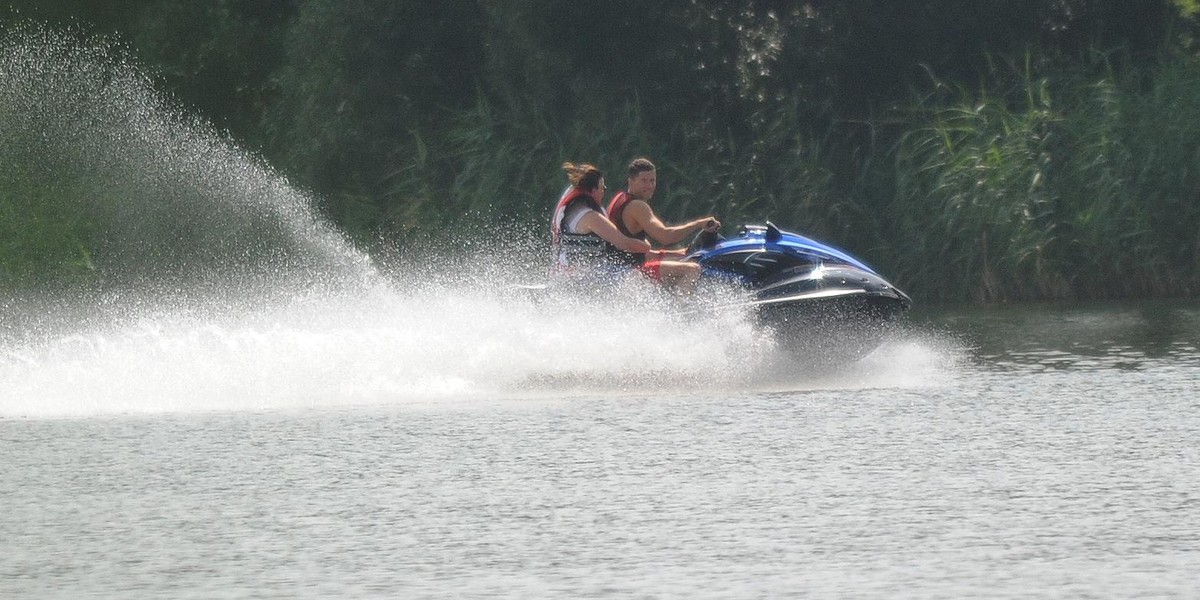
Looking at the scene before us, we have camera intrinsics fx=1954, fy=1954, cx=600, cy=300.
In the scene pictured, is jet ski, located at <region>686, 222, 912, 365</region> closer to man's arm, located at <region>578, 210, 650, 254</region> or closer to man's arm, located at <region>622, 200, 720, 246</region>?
man's arm, located at <region>622, 200, 720, 246</region>

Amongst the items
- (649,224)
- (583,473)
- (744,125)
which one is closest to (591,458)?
(583,473)

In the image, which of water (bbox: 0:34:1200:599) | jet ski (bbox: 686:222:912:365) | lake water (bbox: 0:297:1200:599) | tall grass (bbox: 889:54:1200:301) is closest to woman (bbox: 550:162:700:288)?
water (bbox: 0:34:1200:599)

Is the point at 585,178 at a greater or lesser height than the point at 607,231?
greater

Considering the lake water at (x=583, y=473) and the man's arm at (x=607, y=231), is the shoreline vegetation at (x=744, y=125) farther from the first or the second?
the man's arm at (x=607, y=231)

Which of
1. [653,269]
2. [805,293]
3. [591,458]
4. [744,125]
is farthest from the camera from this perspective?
[744,125]

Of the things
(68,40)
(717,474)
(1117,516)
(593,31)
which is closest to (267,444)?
(717,474)

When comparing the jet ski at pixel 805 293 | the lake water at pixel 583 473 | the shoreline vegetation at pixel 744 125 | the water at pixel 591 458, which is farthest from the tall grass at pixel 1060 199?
the jet ski at pixel 805 293

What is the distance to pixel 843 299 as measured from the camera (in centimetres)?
1175

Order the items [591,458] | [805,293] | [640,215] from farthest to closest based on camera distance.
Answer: [640,215] → [805,293] → [591,458]

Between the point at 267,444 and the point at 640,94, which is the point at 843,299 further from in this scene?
the point at 640,94

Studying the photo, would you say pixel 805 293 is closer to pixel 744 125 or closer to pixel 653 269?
pixel 653 269

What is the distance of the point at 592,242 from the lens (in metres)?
12.0

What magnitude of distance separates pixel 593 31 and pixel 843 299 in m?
11.0

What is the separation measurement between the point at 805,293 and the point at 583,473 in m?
3.77
